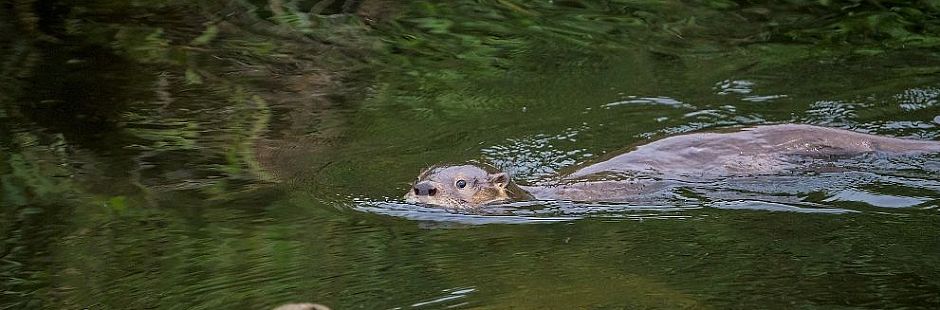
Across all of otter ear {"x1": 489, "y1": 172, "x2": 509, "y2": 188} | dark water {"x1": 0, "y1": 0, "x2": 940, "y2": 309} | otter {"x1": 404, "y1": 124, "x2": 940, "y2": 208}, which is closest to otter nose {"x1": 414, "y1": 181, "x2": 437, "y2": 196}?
otter {"x1": 404, "y1": 124, "x2": 940, "y2": 208}

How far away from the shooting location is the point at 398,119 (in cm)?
588

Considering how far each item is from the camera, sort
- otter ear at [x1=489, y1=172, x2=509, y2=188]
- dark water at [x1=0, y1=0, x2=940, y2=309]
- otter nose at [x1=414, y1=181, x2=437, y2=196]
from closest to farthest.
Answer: dark water at [x1=0, y1=0, x2=940, y2=309]
otter nose at [x1=414, y1=181, x2=437, y2=196]
otter ear at [x1=489, y1=172, x2=509, y2=188]

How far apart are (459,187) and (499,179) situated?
0.54 feet

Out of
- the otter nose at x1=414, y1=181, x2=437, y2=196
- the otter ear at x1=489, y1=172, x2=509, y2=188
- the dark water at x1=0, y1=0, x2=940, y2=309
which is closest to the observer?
the dark water at x1=0, y1=0, x2=940, y2=309

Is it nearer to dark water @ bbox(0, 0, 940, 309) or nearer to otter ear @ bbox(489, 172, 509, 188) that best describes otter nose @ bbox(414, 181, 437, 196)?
dark water @ bbox(0, 0, 940, 309)

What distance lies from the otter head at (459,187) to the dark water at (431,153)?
0.29 feet

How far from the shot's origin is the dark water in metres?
3.57

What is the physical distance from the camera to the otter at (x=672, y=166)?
15.2ft

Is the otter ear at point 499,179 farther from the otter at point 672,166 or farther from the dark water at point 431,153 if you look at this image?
the dark water at point 431,153

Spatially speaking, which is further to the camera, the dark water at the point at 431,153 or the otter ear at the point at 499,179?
the otter ear at the point at 499,179

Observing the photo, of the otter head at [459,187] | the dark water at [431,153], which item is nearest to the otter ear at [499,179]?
the otter head at [459,187]

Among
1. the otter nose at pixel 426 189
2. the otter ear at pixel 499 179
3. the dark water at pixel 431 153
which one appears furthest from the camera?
the otter ear at pixel 499 179

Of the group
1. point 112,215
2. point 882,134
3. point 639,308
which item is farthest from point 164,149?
point 882,134

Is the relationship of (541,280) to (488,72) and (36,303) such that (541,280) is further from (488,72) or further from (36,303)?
(488,72)
